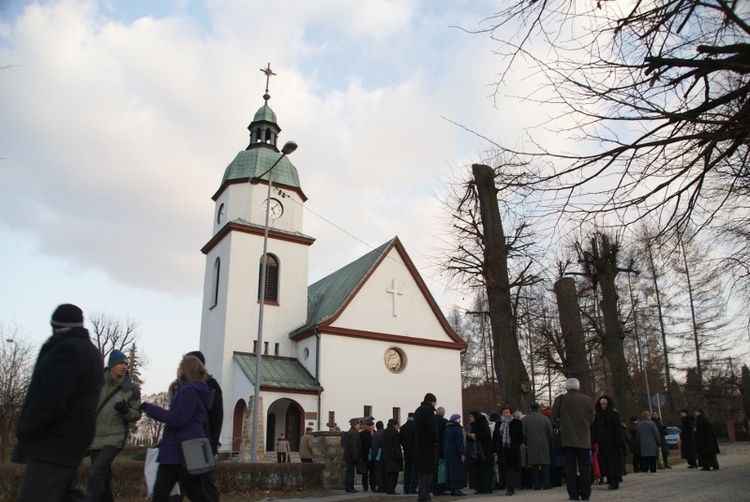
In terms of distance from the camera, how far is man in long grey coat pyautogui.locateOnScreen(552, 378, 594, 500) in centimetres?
893

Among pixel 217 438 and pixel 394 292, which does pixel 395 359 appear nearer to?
pixel 394 292

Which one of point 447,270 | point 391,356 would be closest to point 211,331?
point 391,356

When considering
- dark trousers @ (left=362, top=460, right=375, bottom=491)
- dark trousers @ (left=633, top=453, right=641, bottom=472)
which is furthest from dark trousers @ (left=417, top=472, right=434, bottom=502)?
dark trousers @ (left=633, top=453, right=641, bottom=472)

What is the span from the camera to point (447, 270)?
17.0 m

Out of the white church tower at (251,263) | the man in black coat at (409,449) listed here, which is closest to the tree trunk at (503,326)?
the man in black coat at (409,449)

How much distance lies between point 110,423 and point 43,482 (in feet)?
8.65

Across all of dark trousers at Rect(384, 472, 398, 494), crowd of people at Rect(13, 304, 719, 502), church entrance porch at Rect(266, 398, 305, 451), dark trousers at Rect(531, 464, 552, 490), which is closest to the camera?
crowd of people at Rect(13, 304, 719, 502)

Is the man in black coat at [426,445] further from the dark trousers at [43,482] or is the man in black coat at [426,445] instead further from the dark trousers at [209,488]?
the dark trousers at [43,482]

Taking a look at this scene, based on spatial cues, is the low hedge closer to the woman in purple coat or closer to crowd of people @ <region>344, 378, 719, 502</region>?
crowd of people @ <region>344, 378, 719, 502</region>

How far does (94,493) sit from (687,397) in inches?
1692

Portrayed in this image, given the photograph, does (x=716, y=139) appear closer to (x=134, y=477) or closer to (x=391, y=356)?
(x=134, y=477)

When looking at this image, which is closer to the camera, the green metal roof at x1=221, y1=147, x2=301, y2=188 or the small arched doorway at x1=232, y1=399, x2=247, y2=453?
the small arched doorway at x1=232, y1=399, x2=247, y2=453

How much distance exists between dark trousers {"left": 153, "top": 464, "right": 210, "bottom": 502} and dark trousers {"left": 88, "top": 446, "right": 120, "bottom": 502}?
54.1 inches

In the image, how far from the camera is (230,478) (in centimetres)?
1288
